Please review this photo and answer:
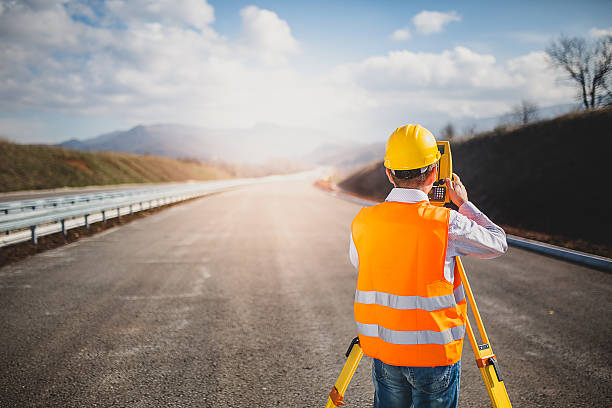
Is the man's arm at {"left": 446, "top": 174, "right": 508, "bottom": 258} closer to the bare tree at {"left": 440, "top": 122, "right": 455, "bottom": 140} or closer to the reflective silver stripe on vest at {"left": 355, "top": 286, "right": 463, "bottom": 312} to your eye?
the reflective silver stripe on vest at {"left": 355, "top": 286, "right": 463, "bottom": 312}

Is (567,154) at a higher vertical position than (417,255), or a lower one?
higher

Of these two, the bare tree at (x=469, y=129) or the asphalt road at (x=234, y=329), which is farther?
the bare tree at (x=469, y=129)

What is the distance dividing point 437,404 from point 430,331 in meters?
0.37

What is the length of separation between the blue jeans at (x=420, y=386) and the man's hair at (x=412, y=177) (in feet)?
2.95

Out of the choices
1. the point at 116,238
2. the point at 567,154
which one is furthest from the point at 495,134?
the point at 116,238

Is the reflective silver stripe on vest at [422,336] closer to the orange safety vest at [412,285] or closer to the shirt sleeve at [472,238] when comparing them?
the orange safety vest at [412,285]

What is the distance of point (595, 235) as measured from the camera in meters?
9.34

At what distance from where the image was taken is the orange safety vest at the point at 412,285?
1.59 m

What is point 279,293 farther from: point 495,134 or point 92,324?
point 495,134

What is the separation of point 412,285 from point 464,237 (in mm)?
337

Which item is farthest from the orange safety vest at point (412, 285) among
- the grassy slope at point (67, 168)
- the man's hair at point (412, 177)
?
the grassy slope at point (67, 168)

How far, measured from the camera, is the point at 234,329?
4.10 metres

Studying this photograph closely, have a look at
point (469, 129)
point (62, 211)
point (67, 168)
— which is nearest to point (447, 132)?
point (469, 129)

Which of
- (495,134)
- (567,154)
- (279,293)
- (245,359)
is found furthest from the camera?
(495,134)
